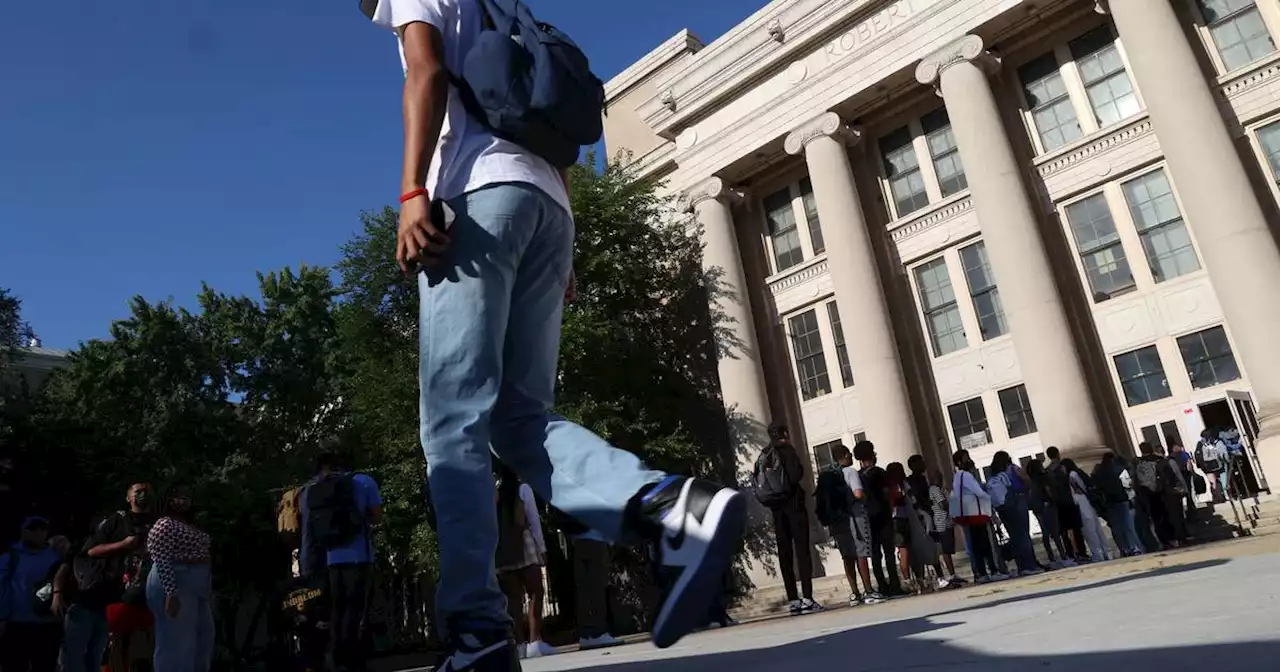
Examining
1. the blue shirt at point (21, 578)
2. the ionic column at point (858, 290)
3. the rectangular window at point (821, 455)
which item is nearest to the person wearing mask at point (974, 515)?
the ionic column at point (858, 290)

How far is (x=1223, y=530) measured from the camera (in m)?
13.5

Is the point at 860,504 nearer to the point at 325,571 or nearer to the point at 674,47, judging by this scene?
the point at 325,571

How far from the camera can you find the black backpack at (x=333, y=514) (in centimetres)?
611

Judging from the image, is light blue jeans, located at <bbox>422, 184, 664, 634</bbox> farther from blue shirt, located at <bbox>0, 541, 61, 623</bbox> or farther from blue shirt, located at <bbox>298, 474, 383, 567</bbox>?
blue shirt, located at <bbox>0, 541, 61, 623</bbox>

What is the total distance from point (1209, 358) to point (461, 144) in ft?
64.6

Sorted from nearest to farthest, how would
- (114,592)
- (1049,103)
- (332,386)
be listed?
(114,592)
(1049,103)
(332,386)

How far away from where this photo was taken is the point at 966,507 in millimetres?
10727

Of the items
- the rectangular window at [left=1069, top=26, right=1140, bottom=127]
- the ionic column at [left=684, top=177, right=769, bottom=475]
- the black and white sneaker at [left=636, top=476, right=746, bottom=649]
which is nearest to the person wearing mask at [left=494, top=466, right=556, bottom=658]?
the black and white sneaker at [left=636, top=476, right=746, bottom=649]

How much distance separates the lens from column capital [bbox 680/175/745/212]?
958 inches

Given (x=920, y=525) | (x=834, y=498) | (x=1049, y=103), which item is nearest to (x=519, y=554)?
(x=834, y=498)

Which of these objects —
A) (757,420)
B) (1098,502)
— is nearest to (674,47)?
(757,420)

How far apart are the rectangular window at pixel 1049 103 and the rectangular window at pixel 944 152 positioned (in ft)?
6.58

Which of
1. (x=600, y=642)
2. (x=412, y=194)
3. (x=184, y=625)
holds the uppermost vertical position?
(x=412, y=194)

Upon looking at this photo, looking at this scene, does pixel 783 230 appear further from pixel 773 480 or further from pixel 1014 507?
pixel 773 480
